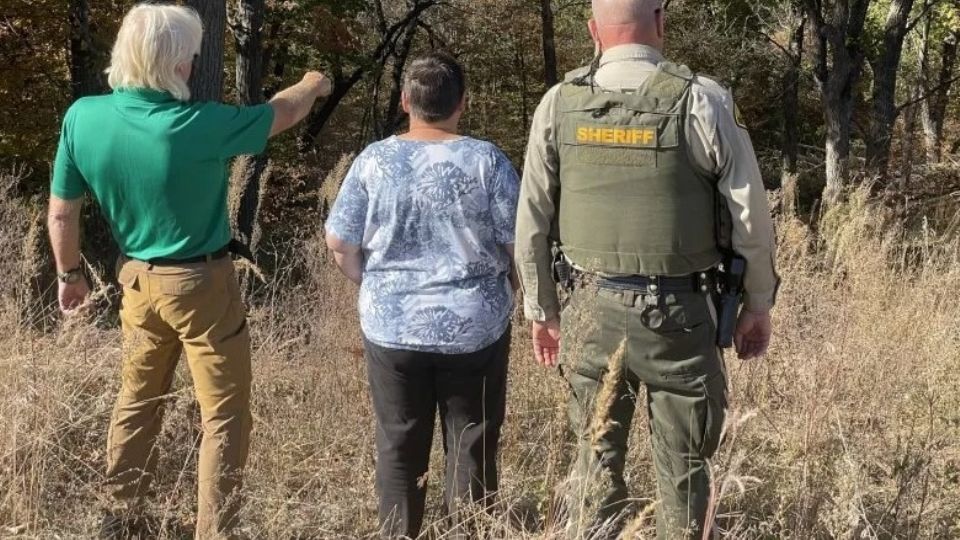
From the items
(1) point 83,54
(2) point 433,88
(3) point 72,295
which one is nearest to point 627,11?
(2) point 433,88

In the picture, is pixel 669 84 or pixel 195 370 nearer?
pixel 669 84

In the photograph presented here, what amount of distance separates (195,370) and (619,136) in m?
1.49

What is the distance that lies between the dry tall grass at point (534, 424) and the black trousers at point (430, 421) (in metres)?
0.18

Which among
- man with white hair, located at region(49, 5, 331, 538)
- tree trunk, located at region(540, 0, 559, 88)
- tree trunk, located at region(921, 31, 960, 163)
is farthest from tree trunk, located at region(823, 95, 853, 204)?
tree trunk, located at region(921, 31, 960, 163)

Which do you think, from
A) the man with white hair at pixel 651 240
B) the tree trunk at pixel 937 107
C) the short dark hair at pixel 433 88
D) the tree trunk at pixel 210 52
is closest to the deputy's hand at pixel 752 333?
the man with white hair at pixel 651 240

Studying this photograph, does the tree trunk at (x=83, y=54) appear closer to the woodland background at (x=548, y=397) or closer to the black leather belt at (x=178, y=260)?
the woodland background at (x=548, y=397)

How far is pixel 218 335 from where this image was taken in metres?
2.64

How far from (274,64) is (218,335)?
1562 cm

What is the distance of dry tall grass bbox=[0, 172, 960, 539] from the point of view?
2701mm

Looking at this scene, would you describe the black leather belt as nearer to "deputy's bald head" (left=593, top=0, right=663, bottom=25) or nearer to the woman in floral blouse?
the woman in floral blouse

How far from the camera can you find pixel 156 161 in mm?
2486

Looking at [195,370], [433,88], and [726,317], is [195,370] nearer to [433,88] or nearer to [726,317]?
[433,88]

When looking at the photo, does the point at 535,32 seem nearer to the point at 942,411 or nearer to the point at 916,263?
the point at 916,263

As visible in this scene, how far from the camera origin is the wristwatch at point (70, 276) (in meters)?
2.78
